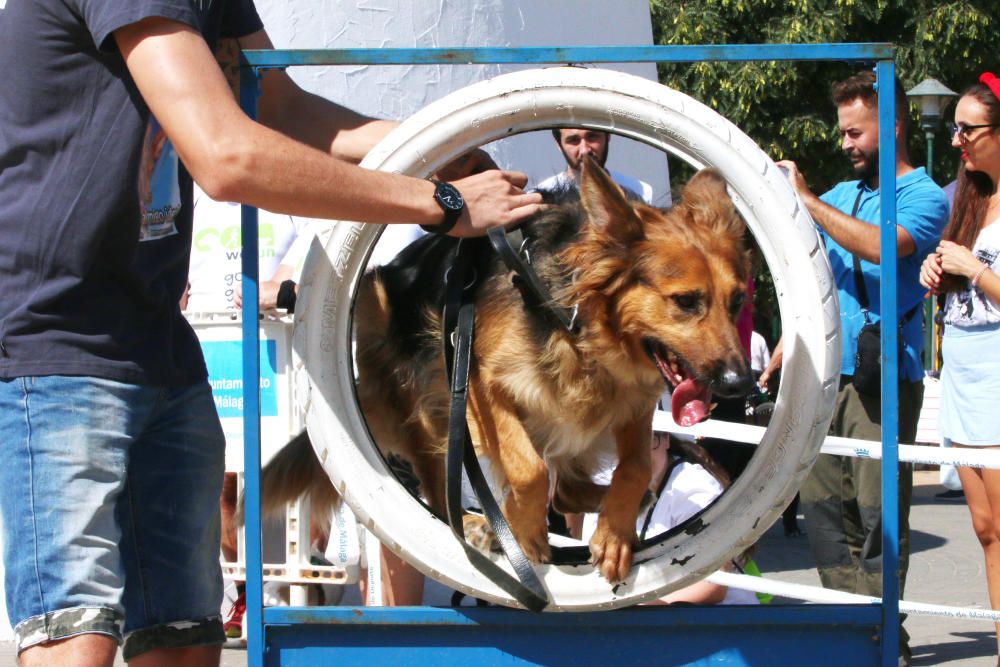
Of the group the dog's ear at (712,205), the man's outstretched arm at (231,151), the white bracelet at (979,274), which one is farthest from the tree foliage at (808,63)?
the man's outstretched arm at (231,151)

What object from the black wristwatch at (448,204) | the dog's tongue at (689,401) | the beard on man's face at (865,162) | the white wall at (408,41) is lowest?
the dog's tongue at (689,401)

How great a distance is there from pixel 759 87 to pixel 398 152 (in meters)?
12.9

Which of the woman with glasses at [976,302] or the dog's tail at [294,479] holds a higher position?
the woman with glasses at [976,302]

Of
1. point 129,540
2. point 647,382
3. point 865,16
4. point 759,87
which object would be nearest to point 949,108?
point 865,16

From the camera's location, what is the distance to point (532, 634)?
279 cm

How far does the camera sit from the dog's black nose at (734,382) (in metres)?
2.82

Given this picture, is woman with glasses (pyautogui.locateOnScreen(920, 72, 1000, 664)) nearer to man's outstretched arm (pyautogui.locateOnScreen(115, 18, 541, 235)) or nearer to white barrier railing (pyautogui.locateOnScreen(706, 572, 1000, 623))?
white barrier railing (pyautogui.locateOnScreen(706, 572, 1000, 623))

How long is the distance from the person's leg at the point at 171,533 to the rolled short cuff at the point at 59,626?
0.30 metres

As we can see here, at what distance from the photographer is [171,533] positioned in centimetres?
246

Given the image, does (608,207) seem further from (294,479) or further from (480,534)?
(294,479)

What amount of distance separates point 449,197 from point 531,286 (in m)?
0.64

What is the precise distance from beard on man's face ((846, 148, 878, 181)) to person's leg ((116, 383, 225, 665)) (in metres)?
3.25

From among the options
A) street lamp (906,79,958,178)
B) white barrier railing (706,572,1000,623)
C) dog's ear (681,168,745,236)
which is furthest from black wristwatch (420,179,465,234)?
street lamp (906,79,958,178)

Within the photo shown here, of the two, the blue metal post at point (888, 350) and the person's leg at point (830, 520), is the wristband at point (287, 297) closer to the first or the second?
the blue metal post at point (888, 350)
